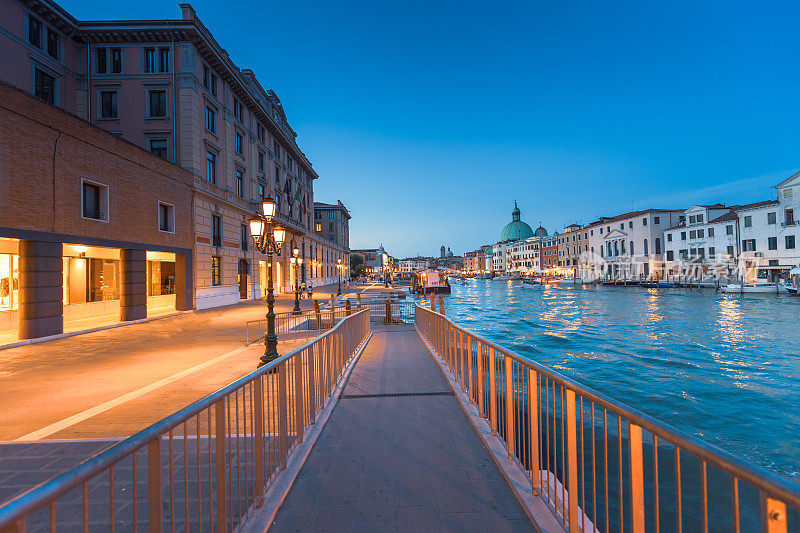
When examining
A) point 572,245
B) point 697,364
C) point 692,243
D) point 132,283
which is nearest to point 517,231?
point 572,245

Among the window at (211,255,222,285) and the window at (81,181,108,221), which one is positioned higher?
the window at (81,181,108,221)

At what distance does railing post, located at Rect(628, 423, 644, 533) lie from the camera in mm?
2139

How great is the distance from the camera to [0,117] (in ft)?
37.2

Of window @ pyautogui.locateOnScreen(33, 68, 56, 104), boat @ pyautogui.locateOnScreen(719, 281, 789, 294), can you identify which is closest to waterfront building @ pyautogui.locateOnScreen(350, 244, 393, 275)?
boat @ pyautogui.locateOnScreen(719, 281, 789, 294)

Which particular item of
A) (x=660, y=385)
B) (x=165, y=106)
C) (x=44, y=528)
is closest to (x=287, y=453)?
(x=44, y=528)

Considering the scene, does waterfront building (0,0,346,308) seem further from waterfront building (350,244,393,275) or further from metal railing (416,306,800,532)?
waterfront building (350,244,393,275)

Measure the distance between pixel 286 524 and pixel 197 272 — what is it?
21.6m

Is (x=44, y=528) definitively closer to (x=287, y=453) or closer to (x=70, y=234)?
(x=287, y=453)

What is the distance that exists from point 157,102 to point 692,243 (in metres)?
70.7

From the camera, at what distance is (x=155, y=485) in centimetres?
206

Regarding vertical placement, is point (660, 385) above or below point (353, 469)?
below

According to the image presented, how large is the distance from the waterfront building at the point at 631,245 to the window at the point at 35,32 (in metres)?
79.4

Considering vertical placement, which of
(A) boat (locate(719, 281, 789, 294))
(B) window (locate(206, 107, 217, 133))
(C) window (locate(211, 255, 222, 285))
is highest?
(B) window (locate(206, 107, 217, 133))

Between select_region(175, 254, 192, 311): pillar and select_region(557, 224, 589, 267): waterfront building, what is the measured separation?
84.7 m
